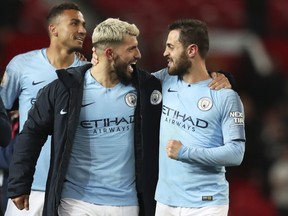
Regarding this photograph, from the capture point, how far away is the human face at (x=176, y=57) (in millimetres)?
6367

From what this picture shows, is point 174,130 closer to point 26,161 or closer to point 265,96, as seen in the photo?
point 26,161

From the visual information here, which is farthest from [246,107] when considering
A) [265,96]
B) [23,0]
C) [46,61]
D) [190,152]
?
[190,152]

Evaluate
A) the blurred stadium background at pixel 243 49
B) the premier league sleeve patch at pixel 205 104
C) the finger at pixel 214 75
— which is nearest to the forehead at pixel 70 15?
the finger at pixel 214 75

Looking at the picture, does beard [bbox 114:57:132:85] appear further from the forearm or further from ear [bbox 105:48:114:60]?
the forearm

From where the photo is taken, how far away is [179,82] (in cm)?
645

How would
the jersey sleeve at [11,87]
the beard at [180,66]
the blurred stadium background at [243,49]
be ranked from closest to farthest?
1. the beard at [180,66]
2. the jersey sleeve at [11,87]
3. the blurred stadium background at [243,49]

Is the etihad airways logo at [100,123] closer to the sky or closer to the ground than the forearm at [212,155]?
closer to the sky

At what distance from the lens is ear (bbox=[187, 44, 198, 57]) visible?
253 inches

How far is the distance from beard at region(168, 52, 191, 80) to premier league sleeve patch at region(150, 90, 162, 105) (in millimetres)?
155

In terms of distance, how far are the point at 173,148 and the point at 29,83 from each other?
54.9 inches

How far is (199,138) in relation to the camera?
6.28m

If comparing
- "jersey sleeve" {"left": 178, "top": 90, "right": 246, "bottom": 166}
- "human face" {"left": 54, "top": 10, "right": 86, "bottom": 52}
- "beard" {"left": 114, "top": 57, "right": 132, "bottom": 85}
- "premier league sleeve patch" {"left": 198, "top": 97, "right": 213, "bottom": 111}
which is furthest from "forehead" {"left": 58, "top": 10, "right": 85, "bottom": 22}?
"jersey sleeve" {"left": 178, "top": 90, "right": 246, "bottom": 166}

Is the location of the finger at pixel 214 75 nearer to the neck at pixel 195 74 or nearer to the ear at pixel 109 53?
the neck at pixel 195 74

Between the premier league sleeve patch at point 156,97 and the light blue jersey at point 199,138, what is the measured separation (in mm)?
85
